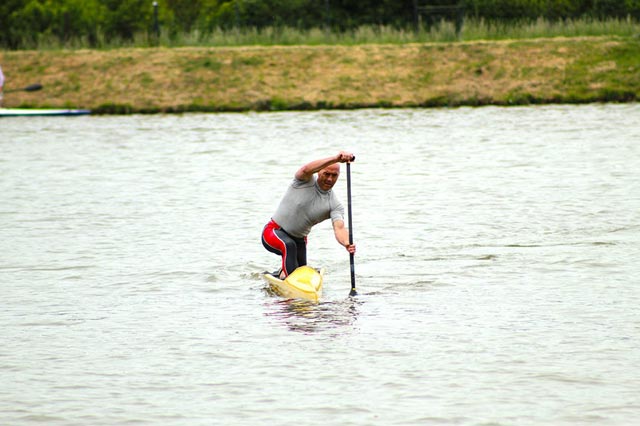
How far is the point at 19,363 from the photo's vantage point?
901cm

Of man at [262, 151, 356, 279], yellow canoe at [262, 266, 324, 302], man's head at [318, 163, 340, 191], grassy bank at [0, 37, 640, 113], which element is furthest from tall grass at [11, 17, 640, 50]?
yellow canoe at [262, 266, 324, 302]

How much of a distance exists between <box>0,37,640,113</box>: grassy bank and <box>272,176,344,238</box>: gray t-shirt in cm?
2423

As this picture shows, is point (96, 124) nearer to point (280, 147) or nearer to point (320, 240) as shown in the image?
point (280, 147)

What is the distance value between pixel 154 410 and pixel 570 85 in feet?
94.8

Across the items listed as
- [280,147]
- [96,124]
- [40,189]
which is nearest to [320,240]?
[40,189]

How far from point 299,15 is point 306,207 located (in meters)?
33.4

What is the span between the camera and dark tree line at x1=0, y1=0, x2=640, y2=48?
42438 mm

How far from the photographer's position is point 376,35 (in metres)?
41.0

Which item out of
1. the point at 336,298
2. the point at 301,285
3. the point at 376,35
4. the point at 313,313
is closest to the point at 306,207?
the point at 301,285

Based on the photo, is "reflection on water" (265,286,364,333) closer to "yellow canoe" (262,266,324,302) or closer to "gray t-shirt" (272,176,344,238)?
"yellow canoe" (262,266,324,302)

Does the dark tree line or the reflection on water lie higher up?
the dark tree line

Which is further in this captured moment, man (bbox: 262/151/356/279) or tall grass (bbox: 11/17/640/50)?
tall grass (bbox: 11/17/640/50)

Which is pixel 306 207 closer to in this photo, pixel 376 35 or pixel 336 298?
pixel 336 298

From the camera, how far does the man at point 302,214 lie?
11.1 metres
